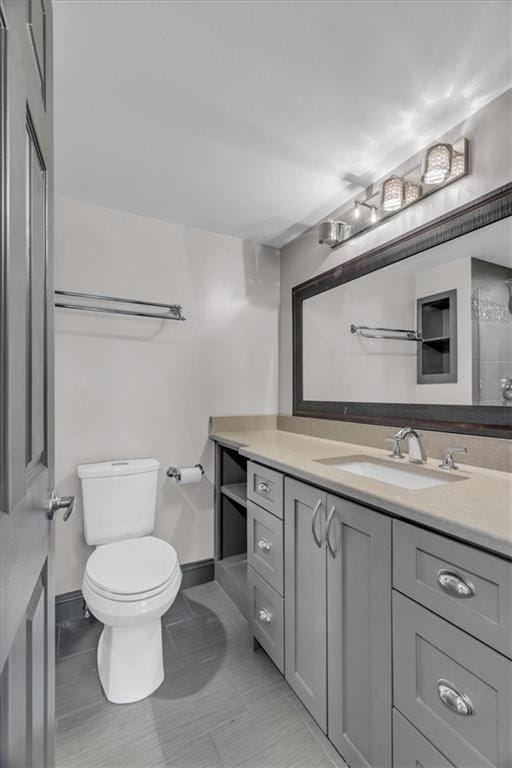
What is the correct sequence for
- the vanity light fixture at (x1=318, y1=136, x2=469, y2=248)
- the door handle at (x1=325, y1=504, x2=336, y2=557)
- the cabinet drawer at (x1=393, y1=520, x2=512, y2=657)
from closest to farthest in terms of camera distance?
the cabinet drawer at (x1=393, y1=520, x2=512, y2=657), the door handle at (x1=325, y1=504, x2=336, y2=557), the vanity light fixture at (x1=318, y1=136, x2=469, y2=248)

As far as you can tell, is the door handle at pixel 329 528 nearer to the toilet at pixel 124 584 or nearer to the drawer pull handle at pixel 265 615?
the drawer pull handle at pixel 265 615

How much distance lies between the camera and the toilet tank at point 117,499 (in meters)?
1.78

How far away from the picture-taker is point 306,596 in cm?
129

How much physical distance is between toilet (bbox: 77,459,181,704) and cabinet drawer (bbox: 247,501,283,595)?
1.14 ft

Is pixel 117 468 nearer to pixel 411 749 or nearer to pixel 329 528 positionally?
pixel 329 528

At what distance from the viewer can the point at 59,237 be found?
1893 mm

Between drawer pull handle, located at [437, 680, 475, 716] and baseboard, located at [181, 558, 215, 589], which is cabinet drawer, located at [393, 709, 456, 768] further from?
baseboard, located at [181, 558, 215, 589]

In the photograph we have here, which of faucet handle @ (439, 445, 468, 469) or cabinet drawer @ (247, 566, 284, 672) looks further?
cabinet drawer @ (247, 566, 284, 672)

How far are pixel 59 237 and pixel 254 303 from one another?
119cm

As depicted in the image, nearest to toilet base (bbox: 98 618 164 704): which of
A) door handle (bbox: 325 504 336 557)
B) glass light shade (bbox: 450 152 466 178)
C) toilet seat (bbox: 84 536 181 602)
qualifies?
toilet seat (bbox: 84 536 181 602)

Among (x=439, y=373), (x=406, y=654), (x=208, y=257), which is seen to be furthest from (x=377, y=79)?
(x=406, y=654)

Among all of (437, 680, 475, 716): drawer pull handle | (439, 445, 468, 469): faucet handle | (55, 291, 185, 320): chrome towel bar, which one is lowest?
(437, 680, 475, 716): drawer pull handle

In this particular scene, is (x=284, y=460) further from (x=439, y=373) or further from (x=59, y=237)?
(x=59, y=237)

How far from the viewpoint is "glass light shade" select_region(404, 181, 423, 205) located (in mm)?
1549
